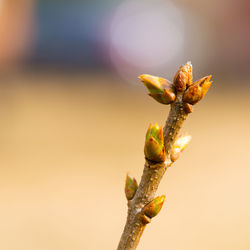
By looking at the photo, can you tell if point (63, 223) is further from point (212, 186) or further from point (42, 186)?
point (212, 186)

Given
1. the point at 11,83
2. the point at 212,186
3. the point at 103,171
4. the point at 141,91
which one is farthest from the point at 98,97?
the point at 212,186

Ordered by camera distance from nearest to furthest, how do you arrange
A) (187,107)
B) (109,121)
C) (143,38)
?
(187,107), (109,121), (143,38)

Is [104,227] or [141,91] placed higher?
[141,91]

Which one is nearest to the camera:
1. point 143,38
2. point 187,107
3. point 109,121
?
point 187,107

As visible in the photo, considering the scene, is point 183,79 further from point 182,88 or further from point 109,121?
point 109,121

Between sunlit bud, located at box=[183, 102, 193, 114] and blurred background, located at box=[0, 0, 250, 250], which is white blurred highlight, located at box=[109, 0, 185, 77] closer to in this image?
blurred background, located at box=[0, 0, 250, 250]

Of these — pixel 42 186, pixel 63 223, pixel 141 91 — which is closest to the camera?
pixel 63 223

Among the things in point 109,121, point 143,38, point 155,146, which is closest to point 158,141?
point 155,146
